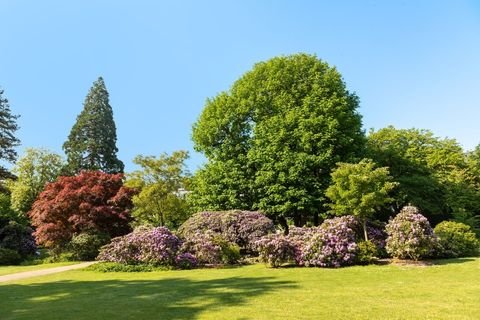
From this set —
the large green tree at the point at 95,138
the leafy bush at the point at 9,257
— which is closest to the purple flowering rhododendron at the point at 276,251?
the leafy bush at the point at 9,257

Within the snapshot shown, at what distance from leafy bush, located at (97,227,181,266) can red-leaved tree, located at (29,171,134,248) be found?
5.53 metres

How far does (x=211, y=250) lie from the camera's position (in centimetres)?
A: 1494

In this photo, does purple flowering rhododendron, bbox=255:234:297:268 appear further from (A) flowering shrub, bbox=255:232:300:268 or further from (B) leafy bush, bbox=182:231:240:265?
(B) leafy bush, bbox=182:231:240:265

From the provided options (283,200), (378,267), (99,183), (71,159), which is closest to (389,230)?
(378,267)

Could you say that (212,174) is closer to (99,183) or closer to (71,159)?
(99,183)

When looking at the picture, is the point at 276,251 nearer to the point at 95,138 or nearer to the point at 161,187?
the point at 161,187

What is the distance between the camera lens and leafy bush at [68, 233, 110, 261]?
1953 centimetres

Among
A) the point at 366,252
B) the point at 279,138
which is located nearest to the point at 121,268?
the point at 366,252

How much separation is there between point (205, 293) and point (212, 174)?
1490cm

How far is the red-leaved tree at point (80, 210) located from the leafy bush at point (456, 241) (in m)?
15.0

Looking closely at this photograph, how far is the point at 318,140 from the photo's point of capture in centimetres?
2147

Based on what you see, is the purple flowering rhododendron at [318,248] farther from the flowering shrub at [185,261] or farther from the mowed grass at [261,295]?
the flowering shrub at [185,261]

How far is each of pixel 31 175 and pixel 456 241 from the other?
120 feet

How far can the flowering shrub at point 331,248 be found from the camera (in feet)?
43.8
